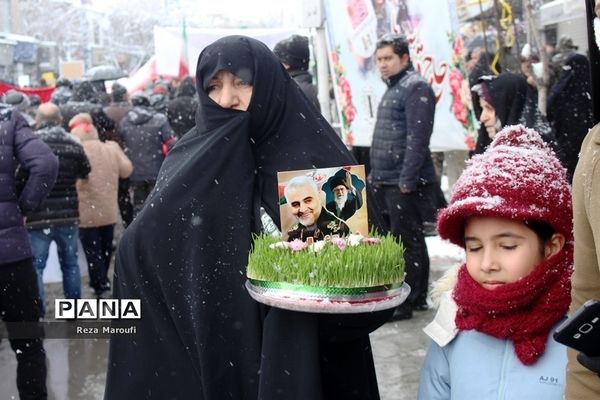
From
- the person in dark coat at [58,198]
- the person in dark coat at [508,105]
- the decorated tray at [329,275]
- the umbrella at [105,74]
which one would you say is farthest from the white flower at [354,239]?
the umbrella at [105,74]

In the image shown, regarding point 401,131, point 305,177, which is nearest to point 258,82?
point 305,177

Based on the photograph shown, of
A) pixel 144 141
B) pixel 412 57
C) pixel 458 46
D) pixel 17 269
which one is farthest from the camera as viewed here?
pixel 144 141

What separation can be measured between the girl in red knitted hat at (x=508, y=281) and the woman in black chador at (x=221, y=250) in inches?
9.3

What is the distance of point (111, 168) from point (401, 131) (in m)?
3.01

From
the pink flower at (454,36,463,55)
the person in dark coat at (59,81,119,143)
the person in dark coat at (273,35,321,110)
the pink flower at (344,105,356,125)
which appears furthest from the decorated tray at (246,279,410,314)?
the person in dark coat at (59,81,119,143)

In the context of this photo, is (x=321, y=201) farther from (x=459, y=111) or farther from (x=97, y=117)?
(x=97, y=117)

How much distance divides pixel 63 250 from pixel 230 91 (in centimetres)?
463

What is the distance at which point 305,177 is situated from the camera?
206 centimetres

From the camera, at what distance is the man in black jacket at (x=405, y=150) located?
Result: 18.6 feet

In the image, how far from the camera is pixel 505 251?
2.19 meters

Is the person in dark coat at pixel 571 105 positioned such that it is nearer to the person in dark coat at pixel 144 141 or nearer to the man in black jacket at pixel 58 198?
the man in black jacket at pixel 58 198

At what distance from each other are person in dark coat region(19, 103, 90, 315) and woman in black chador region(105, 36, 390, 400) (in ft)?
13.5

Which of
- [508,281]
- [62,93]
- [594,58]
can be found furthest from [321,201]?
[62,93]

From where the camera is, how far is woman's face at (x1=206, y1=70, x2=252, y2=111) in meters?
2.48
